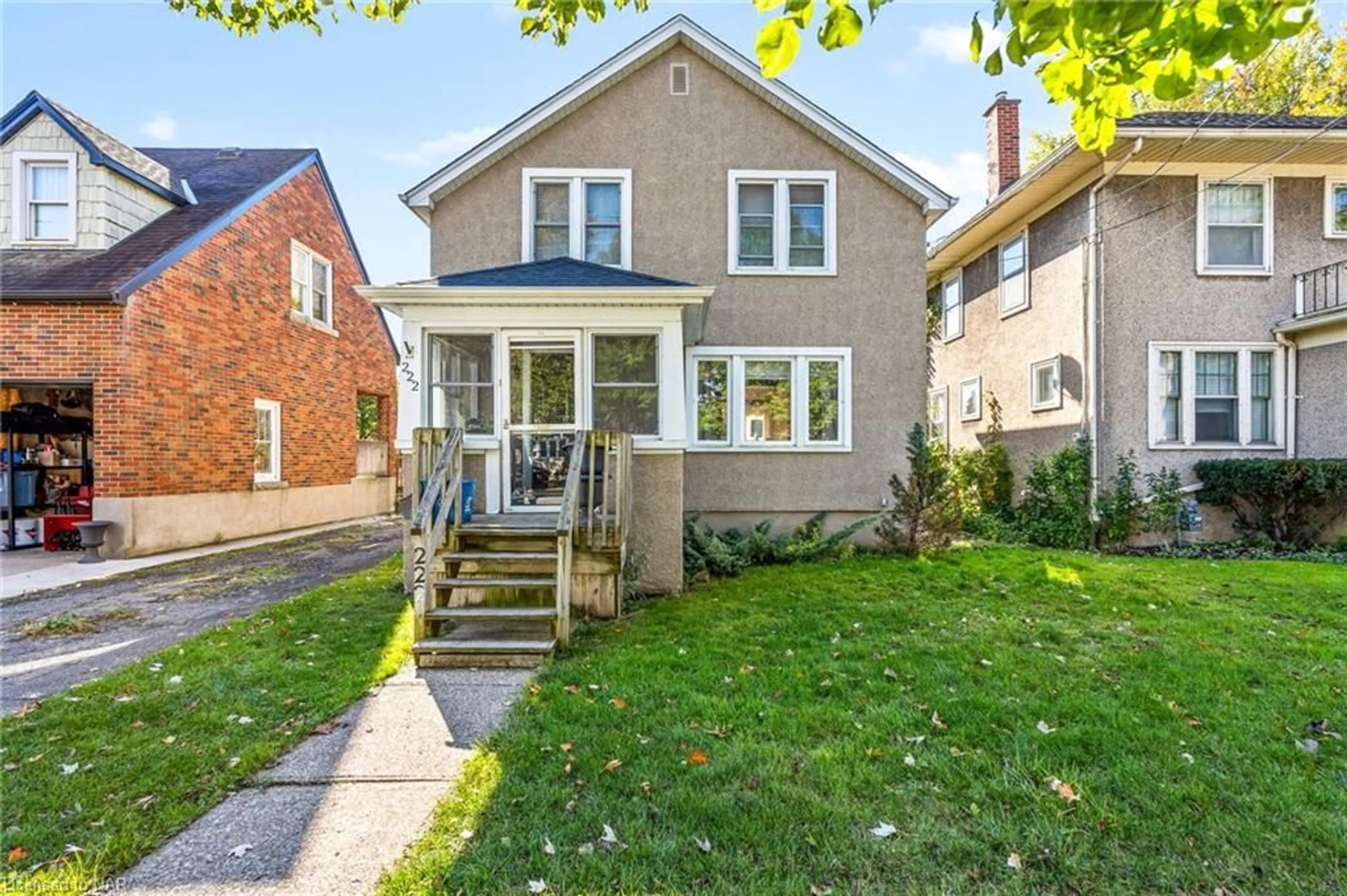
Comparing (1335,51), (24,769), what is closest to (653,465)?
(24,769)

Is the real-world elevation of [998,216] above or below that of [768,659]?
above

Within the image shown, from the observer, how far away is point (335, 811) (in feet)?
10.0

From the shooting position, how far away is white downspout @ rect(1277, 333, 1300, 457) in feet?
34.5

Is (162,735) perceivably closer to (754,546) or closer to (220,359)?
(754,546)

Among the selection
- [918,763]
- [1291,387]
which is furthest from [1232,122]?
[918,763]

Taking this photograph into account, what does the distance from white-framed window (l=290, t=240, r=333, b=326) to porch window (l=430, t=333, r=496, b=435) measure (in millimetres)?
8915

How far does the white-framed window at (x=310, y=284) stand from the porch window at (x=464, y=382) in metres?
8.91

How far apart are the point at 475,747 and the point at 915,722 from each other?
8.88ft

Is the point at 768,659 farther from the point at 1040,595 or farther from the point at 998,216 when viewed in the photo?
the point at 998,216

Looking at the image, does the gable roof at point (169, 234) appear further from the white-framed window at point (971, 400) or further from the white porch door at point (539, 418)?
the white-framed window at point (971, 400)

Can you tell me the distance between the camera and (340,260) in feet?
52.2

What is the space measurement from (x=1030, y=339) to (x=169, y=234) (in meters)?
16.2

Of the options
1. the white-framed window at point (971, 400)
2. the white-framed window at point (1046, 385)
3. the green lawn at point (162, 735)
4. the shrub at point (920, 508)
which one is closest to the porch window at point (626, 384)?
the green lawn at point (162, 735)

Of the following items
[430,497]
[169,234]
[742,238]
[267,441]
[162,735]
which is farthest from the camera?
[267,441]
